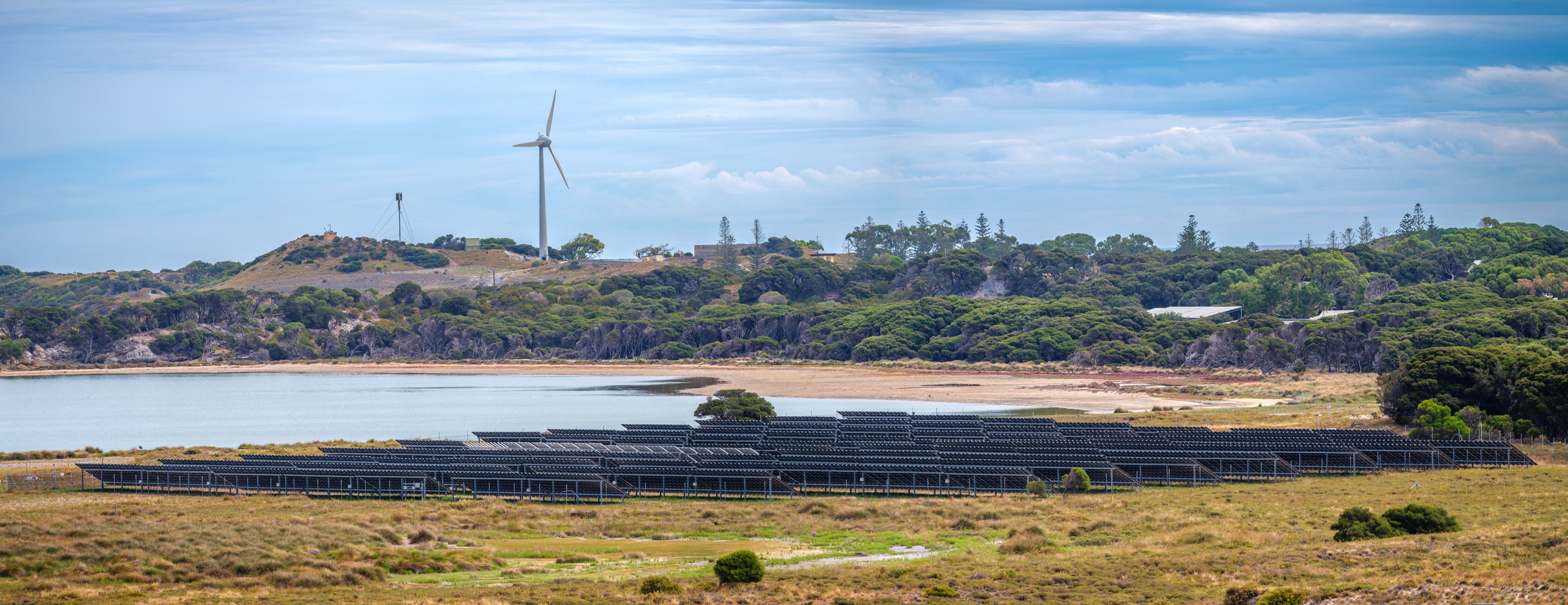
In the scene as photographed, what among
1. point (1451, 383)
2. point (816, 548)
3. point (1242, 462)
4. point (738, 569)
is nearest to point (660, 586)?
point (738, 569)

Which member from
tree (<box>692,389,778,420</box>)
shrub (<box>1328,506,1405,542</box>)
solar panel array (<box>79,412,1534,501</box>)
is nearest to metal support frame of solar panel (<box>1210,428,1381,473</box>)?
solar panel array (<box>79,412,1534,501</box>)

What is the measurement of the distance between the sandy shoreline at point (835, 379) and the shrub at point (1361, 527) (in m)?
56.9

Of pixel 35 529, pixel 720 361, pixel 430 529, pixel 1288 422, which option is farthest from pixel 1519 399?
pixel 720 361

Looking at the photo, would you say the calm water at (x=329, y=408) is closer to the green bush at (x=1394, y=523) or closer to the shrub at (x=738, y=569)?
the green bush at (x=1394, y=523)

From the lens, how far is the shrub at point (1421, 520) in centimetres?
3400

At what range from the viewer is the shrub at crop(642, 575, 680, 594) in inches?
1118

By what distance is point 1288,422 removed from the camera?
242 ft

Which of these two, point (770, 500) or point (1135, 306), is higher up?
point (1135, 306)

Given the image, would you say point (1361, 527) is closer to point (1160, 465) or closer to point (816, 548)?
point (816, 548)

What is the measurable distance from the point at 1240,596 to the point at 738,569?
12351mm

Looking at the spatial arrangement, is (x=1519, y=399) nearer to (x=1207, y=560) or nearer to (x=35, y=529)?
(x=1207, y=560)

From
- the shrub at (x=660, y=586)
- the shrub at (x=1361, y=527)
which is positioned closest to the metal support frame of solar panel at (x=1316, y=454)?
the shrub at (x=1361, y=527)

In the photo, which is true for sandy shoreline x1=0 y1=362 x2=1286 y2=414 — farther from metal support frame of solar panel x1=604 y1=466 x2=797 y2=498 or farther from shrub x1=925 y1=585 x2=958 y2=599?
shrub x1=925 y1=585 x2=958 y2=599

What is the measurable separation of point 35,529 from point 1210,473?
46882 millimetres
